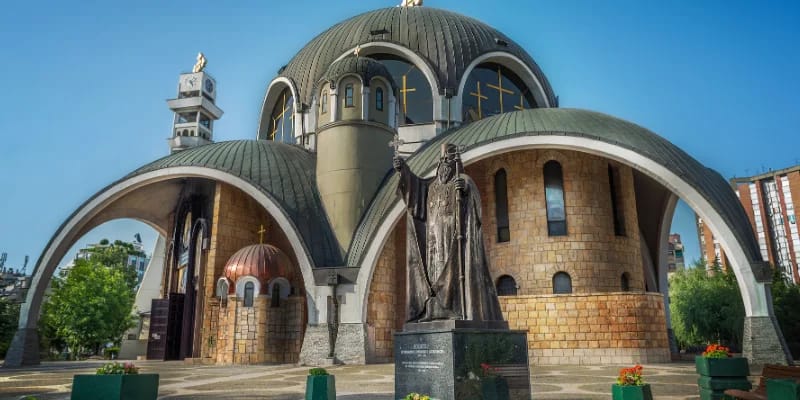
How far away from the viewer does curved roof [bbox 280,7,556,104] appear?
75.5ft

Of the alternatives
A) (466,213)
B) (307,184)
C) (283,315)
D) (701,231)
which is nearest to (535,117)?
(307,184)

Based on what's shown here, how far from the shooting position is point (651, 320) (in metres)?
15.1

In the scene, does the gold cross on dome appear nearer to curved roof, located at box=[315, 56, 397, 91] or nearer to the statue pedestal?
curved roof, located at box=[315, 56, 397, 91]

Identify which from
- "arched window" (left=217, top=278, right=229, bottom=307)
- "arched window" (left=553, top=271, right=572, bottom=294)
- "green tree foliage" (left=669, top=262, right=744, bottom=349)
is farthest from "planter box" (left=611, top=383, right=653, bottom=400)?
"green tree foliage" (left=669, top=262, right=744, bottom=349)

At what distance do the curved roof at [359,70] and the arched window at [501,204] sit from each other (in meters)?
5.43

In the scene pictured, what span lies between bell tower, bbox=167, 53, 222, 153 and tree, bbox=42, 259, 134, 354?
538 inches

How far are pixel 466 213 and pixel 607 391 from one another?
156 inches

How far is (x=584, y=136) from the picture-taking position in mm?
15922

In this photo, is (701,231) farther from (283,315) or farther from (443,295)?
(443,295)

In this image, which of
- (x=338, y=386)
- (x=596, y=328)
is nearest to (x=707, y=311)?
(x=596, y=328)

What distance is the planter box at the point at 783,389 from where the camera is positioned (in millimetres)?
4242

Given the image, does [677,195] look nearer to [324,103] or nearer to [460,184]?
[460,184]

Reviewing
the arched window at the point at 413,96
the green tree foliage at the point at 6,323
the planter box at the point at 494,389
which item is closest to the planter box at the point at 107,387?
the planter box at the point at 494,389

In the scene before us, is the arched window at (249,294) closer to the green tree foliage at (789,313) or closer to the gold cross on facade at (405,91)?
the gold cross on facade at (405,91)
